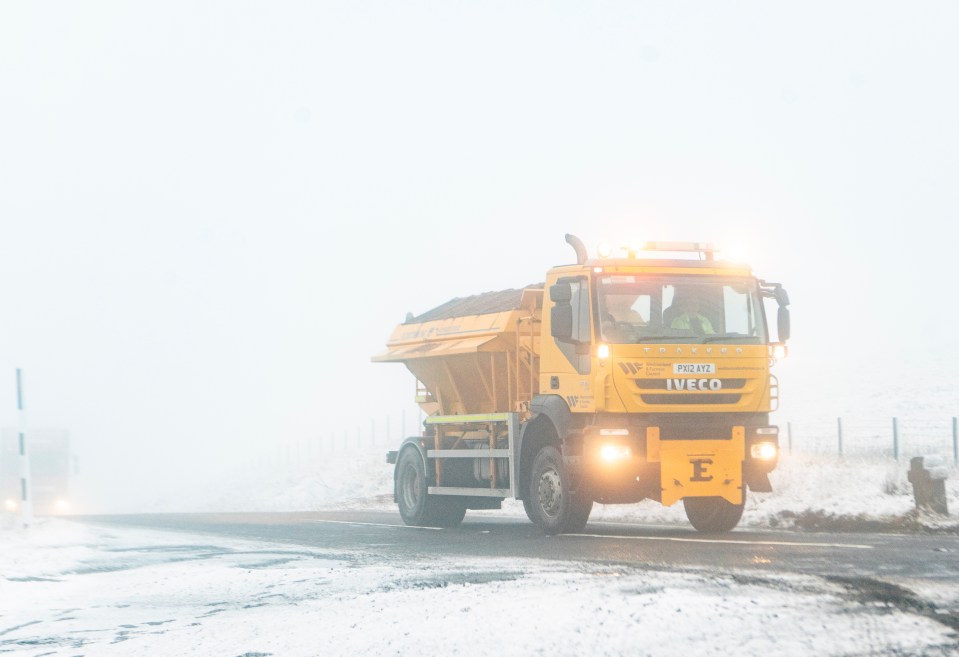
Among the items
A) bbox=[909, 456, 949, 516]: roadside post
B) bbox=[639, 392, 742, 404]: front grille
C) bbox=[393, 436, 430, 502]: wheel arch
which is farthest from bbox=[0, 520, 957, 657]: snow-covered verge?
bbox=[393, 436, 430, 502]: wheel arch

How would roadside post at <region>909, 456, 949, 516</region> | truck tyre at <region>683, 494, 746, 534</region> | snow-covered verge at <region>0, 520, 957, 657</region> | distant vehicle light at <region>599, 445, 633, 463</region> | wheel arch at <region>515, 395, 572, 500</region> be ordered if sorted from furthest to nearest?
1. roadside post at <region>909, 456, 949, 516</region>
2. truck tyre at <region>683, 494, 746, 534</region>
3. wheel arch at <region>515, 395, 572, 500</region>
4. distant vehicle light at <region>599, 445, 633, 463</region>
5. snow-covered verge at <region>0, 520, 957, 657</region>

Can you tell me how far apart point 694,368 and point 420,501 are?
5701 mm

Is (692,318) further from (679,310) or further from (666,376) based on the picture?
(666,376)

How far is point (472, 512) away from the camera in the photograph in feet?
86.8

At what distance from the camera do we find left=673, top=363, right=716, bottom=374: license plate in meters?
15.3

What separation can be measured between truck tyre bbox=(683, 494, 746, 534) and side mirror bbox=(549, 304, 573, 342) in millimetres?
2533

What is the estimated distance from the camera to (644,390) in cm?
1520

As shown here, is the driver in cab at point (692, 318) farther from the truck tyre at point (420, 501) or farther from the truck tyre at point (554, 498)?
the truck tyre at point (420, 501)

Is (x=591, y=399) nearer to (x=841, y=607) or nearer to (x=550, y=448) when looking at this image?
(x=550, y=448)

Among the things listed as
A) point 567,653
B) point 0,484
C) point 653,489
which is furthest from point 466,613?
point 0,484

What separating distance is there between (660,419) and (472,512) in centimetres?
1174

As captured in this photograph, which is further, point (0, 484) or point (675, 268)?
point (0, 484)

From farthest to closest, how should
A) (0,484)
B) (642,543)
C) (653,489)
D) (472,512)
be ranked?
(0,484)
(472,512)
(653,489)
(642,543)

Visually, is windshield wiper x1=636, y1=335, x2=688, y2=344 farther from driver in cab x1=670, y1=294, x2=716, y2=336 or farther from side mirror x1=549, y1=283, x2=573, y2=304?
side mirror x1=549, y1=283, x2=573, y2=304
